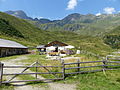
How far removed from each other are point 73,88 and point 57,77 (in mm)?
2305

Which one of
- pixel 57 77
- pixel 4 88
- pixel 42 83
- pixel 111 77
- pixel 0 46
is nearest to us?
pixel 4 88

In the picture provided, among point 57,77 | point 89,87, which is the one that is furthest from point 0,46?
point 89,87

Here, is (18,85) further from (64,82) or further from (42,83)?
(64,82)

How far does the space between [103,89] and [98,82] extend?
1622 mm

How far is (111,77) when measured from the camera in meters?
14.3

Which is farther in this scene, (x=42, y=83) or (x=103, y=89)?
(x=42, y=83)

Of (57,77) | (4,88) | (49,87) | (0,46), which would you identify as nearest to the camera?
(4,88)

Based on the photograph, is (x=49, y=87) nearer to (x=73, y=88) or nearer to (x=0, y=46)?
(x=73, y=88)

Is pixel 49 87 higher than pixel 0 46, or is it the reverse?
pixel 0 46

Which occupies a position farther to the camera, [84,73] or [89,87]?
[84,73]

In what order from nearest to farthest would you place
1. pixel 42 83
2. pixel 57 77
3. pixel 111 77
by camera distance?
pixel 42 83 → pixel 57 77 → pixel 111 77

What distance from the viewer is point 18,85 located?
1138cm

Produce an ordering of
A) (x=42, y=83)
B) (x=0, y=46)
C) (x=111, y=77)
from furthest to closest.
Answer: (x=0, y=46) → (x=111, y=77) → (x=42, y=83)

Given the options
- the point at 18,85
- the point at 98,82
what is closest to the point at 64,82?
the point at 98,82
